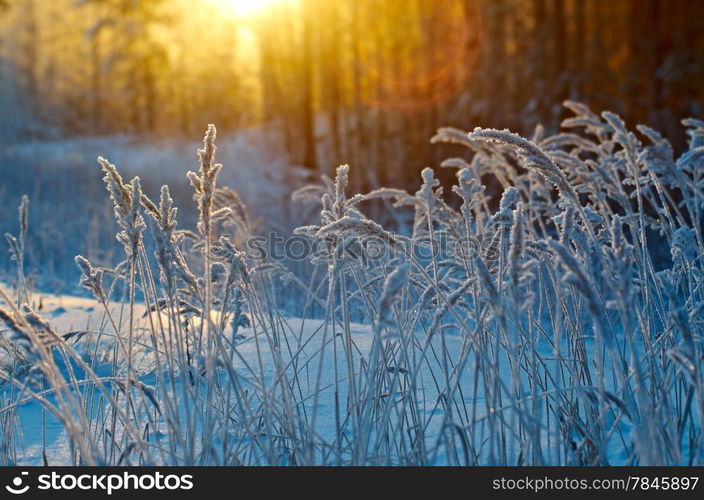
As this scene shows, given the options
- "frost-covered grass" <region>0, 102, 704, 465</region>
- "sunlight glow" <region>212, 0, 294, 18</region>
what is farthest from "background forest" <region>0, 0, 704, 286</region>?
"frost-covered grass" <region>0, 102, 704, 465</region>

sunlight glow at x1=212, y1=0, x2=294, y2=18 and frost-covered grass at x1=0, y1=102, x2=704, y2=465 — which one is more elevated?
sunlight glow at x1=212, y1=0, x2=294, y2=18

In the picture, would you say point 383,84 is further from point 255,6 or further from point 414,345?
point 414,345

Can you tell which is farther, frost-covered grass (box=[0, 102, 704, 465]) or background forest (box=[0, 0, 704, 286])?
background forest (box=[0, 0, 704, 286])

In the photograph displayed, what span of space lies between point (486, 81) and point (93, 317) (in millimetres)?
10679

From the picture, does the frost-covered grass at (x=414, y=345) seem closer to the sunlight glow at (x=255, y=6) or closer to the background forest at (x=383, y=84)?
the background forest at (x=383, y=84)

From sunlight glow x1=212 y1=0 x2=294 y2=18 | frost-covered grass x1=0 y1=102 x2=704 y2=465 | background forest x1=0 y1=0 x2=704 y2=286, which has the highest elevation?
sunlight glow x1=212 y1=0 x2=294 y2=18

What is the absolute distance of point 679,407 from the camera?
179 centimetres

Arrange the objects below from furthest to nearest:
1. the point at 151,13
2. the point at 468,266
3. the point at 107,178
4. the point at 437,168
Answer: the point at 151,13 → the point at 437,168 → the point at 468,266 → the point at 107,178

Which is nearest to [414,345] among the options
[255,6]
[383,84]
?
[383,84]

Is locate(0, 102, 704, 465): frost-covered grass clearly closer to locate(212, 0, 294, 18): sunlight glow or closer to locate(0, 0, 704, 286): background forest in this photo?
locate(0, 0, 704, 286): background forest

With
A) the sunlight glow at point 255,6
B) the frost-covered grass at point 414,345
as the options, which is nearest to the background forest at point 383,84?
the sunlight glow at point 255,6
